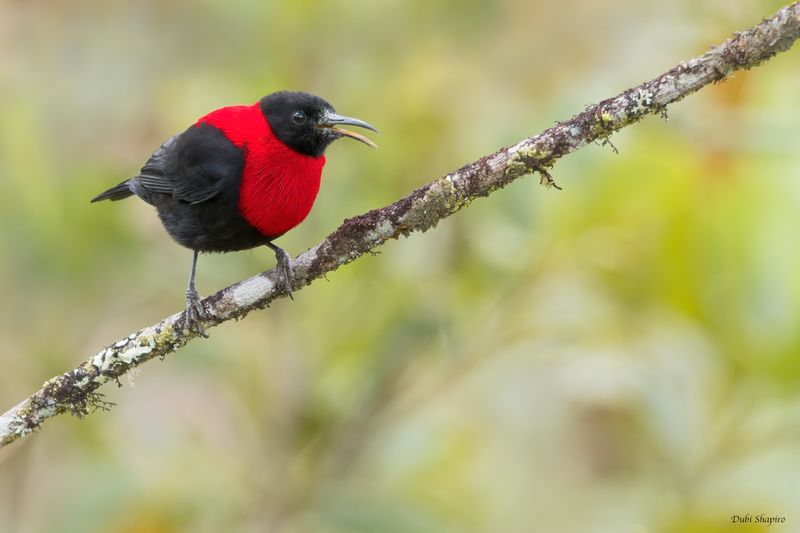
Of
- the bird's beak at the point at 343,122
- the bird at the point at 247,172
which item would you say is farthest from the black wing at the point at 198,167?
the bird's beak at the point at 343,122

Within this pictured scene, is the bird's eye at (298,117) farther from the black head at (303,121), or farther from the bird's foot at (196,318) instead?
the bird's foot at (196,318)

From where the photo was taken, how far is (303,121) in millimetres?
3812

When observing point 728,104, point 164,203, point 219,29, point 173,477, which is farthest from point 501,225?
point 219,29

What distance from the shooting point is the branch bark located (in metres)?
2.22

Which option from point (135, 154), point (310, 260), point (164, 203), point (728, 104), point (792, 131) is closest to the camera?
point (310, 260)

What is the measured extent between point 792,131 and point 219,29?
260cm

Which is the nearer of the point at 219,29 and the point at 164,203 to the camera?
the point at 164,203

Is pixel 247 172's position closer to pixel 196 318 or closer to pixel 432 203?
pixel 196 318

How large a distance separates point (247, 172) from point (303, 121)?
0.92 feet

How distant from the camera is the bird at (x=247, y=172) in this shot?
3.67 meters

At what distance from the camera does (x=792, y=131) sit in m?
3.42

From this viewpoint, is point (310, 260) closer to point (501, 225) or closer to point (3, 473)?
point (501, 225)

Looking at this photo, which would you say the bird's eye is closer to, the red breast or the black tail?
the red breast
